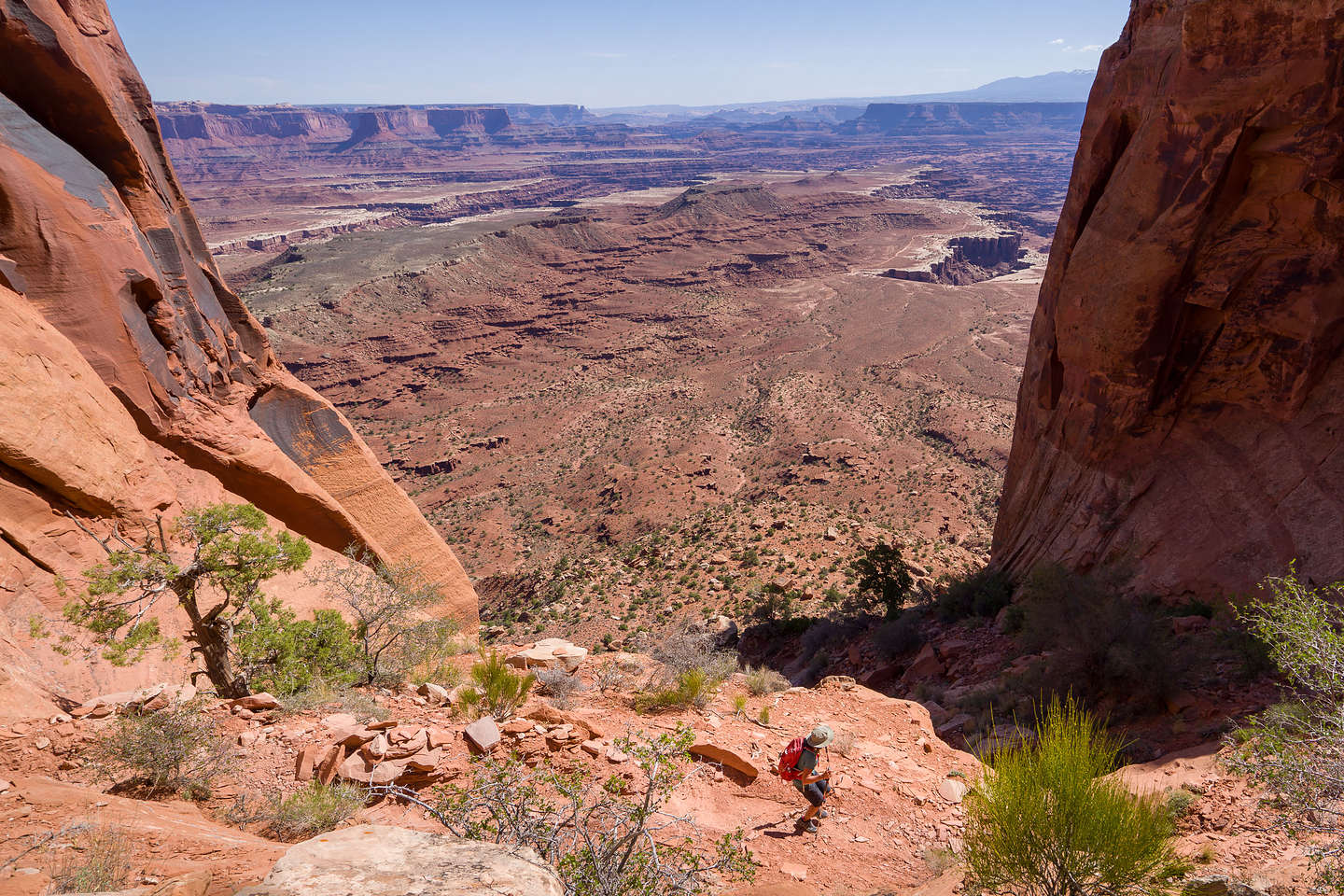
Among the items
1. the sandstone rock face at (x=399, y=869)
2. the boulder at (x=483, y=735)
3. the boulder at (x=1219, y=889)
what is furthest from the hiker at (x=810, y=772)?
the sandstone rock face at (x=399, y=869)

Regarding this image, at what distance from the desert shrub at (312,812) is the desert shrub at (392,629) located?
13.7 ft

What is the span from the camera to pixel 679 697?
10.4 m

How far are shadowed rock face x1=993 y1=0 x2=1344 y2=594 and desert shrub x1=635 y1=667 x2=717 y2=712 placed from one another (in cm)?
1121

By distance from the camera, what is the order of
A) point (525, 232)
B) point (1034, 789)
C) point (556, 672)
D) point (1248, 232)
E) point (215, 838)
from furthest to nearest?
point (525, 232), point (1248, 232), point (556, 672), point (215, 838), point (1034, 789)

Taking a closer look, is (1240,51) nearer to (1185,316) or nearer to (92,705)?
(1185,316)

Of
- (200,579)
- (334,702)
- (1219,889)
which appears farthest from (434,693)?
(1219,889)

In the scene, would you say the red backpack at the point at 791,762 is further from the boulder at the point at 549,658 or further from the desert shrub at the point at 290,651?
the desert shrub at the point at 290,651

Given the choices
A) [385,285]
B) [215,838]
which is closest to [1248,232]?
[215,838]

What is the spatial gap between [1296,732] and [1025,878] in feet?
13.9

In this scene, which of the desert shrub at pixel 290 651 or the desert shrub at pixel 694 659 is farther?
the desert shrub at pixel 694 659

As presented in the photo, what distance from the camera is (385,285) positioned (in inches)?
3467

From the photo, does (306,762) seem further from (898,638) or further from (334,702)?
(898,638)

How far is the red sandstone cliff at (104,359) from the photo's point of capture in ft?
32.2

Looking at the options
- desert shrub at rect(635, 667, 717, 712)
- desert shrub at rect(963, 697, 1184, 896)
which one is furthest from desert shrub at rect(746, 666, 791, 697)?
desert shrub at rect(963, 697, 1184, 896)
